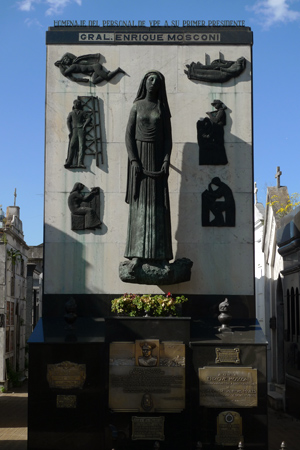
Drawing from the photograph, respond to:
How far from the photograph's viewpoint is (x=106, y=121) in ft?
60.2

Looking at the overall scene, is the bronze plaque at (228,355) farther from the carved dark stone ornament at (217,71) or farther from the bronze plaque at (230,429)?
the carved dark stone ornament at (217,71)

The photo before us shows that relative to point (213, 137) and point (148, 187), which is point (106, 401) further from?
point (213, 137)

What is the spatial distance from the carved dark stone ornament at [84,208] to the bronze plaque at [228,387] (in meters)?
5.17

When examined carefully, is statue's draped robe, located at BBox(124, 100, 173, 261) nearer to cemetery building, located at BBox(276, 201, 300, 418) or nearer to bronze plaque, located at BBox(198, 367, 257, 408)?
bronze plaque, located at BBox(198, 367, 257, 408)

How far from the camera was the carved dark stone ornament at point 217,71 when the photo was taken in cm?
1841

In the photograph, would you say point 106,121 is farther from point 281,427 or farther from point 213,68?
point 281,427

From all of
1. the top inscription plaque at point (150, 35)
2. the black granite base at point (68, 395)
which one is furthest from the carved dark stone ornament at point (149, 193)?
the black granite base at point (68, 395)

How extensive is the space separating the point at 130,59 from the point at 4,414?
11.7 m

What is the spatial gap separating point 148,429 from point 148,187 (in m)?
5.62

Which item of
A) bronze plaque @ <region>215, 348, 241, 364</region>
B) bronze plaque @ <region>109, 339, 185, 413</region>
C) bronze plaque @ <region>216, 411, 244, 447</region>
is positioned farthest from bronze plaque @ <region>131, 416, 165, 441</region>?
bronze plaque @ <region>215, 348, 241, 364</region>

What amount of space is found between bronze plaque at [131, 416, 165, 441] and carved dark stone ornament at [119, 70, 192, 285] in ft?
11.4

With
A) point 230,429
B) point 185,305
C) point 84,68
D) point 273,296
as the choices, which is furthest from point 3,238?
point 230,429

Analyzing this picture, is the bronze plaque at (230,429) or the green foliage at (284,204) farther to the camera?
the green foliage at (284,204)

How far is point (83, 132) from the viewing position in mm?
18141
